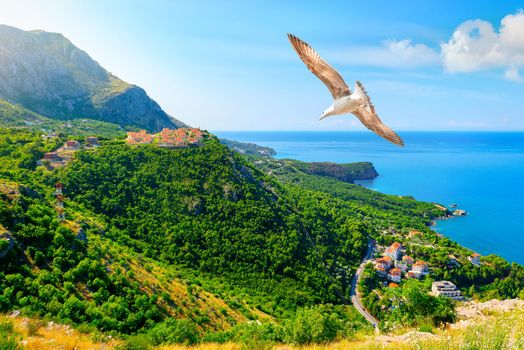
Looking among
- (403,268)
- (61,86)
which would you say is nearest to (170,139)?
(403,268)

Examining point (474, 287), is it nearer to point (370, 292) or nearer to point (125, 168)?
point (370, 292)

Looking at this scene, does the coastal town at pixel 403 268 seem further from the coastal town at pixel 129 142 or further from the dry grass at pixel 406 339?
the coastal town at pixel 129 142

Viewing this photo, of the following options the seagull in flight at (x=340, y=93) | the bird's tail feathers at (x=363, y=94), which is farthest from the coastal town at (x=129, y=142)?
the bird's tail feathers at (x=363, y=94)

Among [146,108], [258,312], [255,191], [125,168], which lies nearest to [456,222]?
[255,191]

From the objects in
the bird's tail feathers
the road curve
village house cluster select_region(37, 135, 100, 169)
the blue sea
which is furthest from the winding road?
the blue sea

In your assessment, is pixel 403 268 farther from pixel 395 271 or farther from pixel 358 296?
pixel 358 296
